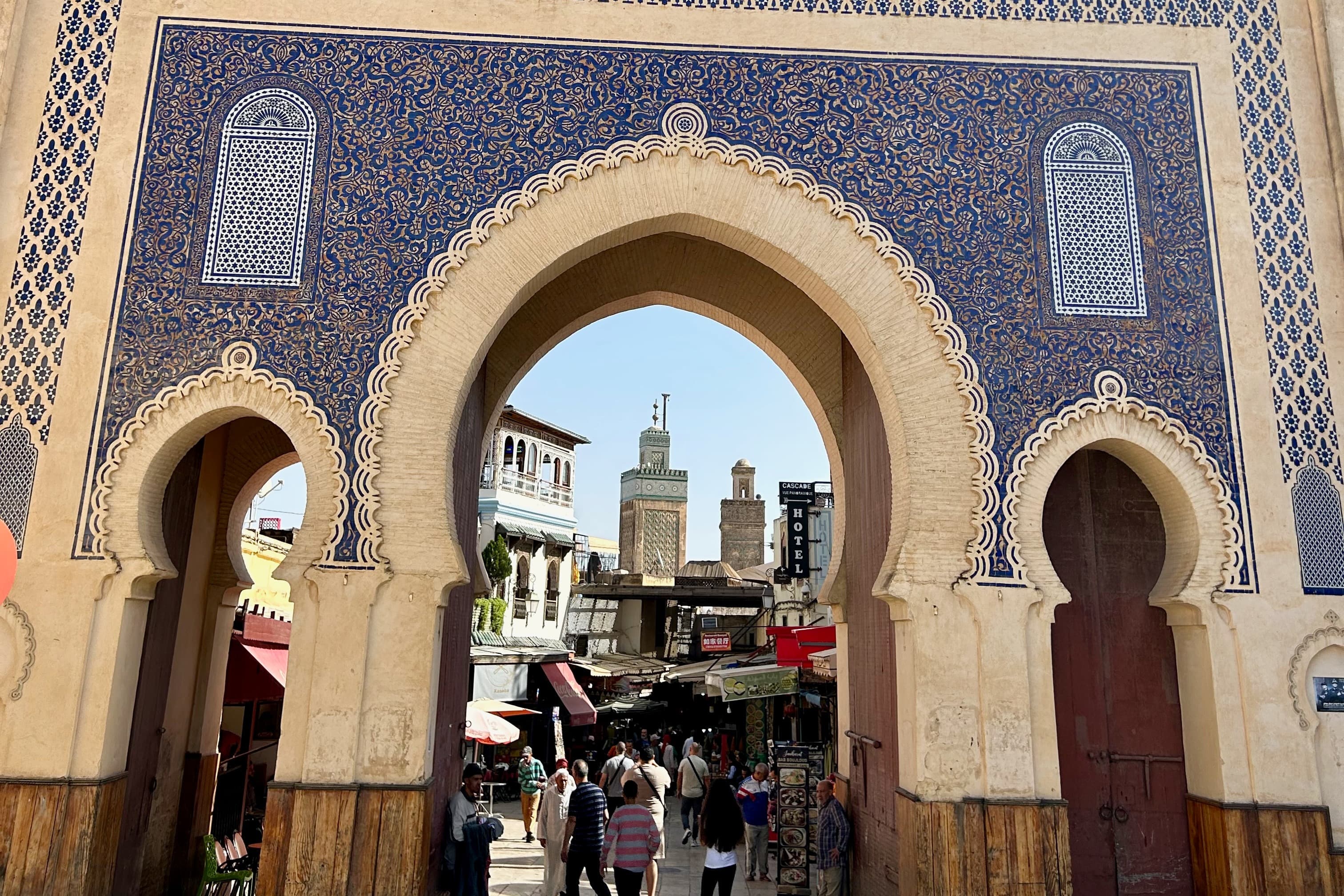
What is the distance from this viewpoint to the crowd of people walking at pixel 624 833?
5.86 meters

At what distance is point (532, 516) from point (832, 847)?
1556cm

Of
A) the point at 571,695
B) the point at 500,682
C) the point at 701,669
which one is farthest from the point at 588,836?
the point at 571,695

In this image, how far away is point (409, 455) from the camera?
5.47 m

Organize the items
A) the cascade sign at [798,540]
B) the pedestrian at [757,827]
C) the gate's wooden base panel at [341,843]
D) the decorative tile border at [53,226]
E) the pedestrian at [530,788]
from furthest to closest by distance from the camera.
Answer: the cascade sign at [798,540]
the pedestrian at [530,788]
the pedestrian at [757,827]
the decorative tile border at [53,226]
the gate's wooden base panel at [341,843]

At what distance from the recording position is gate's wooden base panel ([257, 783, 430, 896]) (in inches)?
197

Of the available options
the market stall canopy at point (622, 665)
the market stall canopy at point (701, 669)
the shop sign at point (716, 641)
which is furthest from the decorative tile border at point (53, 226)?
the shop sign at point (716, 641)

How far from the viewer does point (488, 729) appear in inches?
445

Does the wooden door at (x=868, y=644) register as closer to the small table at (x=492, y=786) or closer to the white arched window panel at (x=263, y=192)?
the white arched window panel at (x=263, y=192)

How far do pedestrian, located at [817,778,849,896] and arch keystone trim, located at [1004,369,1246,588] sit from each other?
2223 mm

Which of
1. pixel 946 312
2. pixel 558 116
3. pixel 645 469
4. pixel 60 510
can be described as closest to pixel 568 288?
pixel 558 116

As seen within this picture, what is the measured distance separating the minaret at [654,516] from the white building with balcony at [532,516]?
13.6 m

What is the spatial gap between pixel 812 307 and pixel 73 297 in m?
4.87

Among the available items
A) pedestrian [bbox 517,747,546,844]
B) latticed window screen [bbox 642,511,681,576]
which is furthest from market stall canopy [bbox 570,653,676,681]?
latticed window screen [bbox 642,511,681,576]

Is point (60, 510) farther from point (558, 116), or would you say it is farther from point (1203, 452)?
point (1203, 452)
